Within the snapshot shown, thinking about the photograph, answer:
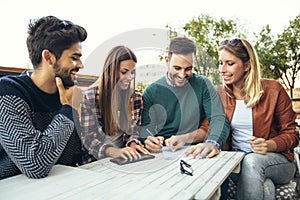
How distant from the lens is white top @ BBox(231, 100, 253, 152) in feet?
4.56

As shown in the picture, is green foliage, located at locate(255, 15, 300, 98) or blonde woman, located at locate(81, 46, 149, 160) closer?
blonde woman, located at locate(81, 46, 149, 160)

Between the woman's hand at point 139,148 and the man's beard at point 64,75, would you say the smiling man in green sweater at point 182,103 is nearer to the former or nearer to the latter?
the woman's hand at point 139,148

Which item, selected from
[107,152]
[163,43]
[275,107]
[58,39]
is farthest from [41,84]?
[275,107]

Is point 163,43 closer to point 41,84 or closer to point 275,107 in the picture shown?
point 41,84

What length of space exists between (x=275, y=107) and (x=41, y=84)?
45.2 inches

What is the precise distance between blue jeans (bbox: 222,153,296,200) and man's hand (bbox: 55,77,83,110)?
78 cm

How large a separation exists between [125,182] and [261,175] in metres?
0.71

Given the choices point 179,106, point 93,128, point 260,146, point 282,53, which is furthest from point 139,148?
point 282,53

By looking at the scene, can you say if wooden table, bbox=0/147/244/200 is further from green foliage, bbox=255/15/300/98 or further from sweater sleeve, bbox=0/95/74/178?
green foliage, bbox=255/15/300/98

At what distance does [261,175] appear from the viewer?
1153mm

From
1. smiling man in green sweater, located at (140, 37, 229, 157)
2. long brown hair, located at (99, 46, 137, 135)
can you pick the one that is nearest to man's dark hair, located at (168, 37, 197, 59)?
smiling man in green sweater, located at (140, 37, 229, 157)

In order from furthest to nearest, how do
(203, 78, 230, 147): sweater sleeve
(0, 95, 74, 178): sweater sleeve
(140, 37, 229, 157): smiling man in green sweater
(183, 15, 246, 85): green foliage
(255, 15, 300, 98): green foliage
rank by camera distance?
(255, 15, 300, 98): green foliage < (183, 15, 246, 85): green foliage < (140, 37, 229, 157): smiling man in green sweater < (203, 78, 230, 147): sweater sleeve < (0, 95, 74, 178): sweater sleeve

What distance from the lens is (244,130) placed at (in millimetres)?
1402

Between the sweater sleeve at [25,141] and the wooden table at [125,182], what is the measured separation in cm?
4
